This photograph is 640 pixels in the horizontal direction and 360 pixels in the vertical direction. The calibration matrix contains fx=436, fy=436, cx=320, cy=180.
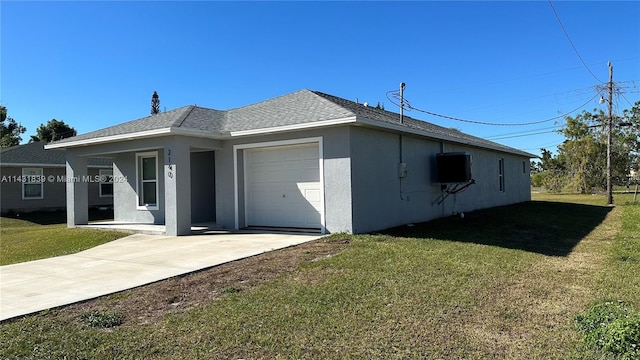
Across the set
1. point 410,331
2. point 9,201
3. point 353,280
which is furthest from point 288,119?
point 9,201

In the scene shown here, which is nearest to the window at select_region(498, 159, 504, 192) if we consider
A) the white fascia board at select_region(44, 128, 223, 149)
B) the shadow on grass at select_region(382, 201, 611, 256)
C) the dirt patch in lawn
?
the shadow on grass at select_region(382, 201, 611, 256)

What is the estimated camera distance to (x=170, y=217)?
11039mm

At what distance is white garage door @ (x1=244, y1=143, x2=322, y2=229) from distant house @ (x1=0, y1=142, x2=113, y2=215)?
14.4 m

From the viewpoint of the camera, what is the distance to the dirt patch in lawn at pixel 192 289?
5086 millimetres

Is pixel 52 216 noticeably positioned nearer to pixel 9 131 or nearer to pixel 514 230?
pixel 514 230

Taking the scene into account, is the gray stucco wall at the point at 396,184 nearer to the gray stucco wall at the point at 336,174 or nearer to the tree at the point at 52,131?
the gray stucco wall at the point at 336,174

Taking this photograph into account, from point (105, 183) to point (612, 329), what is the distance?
1005 inches

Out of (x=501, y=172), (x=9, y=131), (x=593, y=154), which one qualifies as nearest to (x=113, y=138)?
(x=501, y=172)

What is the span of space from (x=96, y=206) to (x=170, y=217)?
51.4ft

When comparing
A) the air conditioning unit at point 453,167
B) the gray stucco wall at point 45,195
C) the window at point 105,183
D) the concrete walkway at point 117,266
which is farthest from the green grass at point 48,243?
the air conditioning unit at point 453,167

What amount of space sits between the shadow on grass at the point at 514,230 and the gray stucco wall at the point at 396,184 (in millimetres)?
455

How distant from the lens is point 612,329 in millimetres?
3686

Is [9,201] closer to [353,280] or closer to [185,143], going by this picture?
[185,143]

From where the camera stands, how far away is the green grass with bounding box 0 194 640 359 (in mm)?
3918
